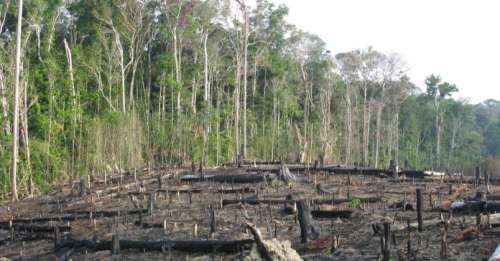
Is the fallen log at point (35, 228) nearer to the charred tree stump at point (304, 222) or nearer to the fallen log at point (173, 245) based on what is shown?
the fallen log at point (173, 245)

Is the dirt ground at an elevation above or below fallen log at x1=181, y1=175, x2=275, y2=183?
below

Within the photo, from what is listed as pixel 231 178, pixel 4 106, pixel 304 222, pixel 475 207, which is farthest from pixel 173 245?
pixel 4 106

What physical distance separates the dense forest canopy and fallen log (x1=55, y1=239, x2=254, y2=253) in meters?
8.68

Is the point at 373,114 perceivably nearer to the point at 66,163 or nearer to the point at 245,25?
the point at 245,25

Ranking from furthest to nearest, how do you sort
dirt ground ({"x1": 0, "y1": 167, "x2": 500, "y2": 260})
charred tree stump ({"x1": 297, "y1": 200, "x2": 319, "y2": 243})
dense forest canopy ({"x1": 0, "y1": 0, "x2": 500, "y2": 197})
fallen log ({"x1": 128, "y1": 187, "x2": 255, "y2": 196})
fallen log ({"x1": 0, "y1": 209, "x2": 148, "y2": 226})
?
dense forest canopy ({"x1": 0, "y1": 0, "x2": 500, "y2": 197})
fallen log ({"x1": 128, "y1": 187, "x2": 255, "y2": 196})
fallen log ({"x1": 0, "y1": 209, "x2": 148, "y2": 226})
charred tree stump ({"x1": 297, "y1": 200, "x2": 319, "y2": 243})
dirt ground ({"x1": 0, "y1": 167, "x2": 500, "y2": 260})

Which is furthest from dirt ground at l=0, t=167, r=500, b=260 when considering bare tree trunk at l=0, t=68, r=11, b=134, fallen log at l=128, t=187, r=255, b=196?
bare tree trunk at l=0, t=68, r=11, b=134

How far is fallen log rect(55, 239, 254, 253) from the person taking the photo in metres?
8.21

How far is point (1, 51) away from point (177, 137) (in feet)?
25.2

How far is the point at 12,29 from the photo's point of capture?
90.3 ft

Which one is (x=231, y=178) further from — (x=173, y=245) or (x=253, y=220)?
(x=173, y=245)

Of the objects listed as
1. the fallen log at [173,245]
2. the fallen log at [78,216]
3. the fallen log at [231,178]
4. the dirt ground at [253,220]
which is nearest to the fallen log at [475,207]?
the dirt ground at [253,220]

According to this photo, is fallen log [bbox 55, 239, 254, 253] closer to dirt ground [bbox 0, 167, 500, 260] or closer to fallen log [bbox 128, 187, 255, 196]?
dirt ground [bbox 0, 167, 500, 260]

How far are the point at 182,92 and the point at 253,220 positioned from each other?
20.2m

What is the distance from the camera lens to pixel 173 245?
8.67 metres
